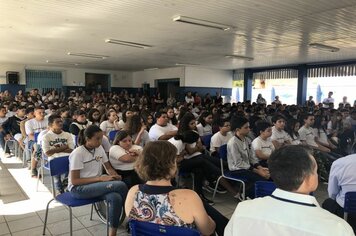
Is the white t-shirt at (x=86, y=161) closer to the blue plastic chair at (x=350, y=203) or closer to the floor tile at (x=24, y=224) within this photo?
the floor tile at (x=24, y=224)

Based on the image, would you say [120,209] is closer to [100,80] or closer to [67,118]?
[67,118]

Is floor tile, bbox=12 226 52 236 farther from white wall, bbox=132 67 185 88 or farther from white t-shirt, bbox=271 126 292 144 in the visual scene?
white wall, bbox=132 67 185 88

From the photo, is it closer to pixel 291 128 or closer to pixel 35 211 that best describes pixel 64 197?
pixel 35 211

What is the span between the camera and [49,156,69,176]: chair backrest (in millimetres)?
2934

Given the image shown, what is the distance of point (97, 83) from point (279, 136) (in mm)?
15568

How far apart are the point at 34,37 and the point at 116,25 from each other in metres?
2.85

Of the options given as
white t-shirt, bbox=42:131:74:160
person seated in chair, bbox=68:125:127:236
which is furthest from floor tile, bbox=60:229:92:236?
white t-shirt, bbox=42:131:74:160

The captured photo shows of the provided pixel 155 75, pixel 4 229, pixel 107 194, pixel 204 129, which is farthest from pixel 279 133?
pixel 155 75

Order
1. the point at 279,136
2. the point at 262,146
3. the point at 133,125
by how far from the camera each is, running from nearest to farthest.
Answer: the point at 262,146, the point at 133,125, the point at 279,136

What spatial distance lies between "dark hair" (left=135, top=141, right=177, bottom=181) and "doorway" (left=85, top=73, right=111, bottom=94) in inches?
657

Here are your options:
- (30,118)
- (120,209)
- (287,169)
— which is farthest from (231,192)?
(30,118)

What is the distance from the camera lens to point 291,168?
4.01 feet

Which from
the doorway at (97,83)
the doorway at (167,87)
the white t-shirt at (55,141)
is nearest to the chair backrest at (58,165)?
the white t-shirt at (55,141)

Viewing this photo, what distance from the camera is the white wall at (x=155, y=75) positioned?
50.6 ft
